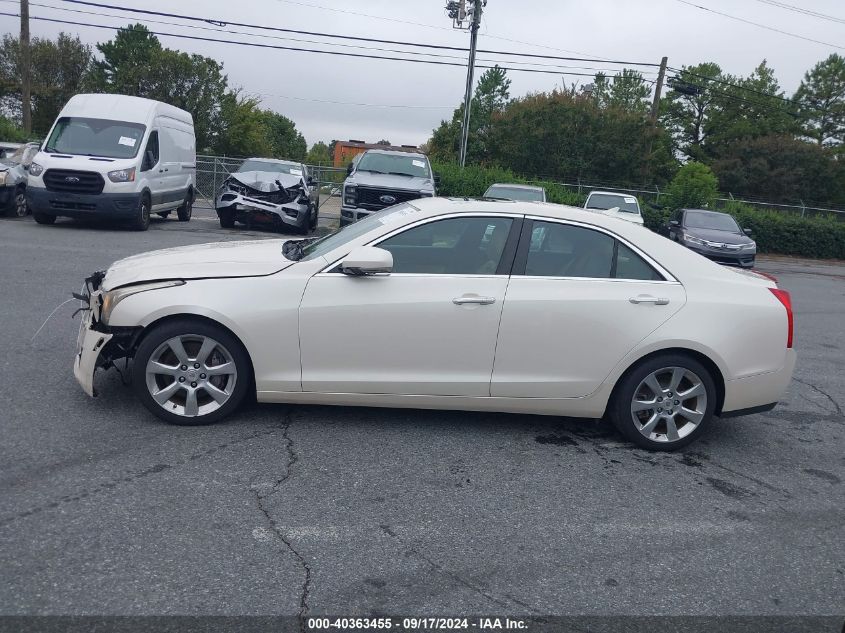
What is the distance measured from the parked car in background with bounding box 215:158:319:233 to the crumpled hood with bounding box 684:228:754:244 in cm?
987

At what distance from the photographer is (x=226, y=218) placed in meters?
18.3

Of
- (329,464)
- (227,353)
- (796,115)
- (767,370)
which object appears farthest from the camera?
(796,115)

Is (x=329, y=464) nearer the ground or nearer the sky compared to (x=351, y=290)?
nearer the ground

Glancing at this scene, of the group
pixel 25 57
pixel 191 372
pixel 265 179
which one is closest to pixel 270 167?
pixel 265 179

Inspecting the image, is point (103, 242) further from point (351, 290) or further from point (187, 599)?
point (187, 599)

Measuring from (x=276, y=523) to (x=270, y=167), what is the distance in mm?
16138

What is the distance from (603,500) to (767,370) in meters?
1.72

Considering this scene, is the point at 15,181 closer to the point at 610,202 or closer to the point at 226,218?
the point at 226,218

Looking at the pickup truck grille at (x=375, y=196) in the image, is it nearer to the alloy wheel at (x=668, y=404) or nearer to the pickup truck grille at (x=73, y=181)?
the pickup truck grille at (x=73, y=181)


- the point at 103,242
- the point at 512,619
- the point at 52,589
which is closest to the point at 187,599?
the point at 52,589

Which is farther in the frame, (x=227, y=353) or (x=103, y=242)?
(x=103, y=242)

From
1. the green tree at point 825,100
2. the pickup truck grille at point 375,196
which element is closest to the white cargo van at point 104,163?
the pickup truck grille at point 375,196

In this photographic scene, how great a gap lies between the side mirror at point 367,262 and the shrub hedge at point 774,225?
2096cm

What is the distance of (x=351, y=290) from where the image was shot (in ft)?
16.3
